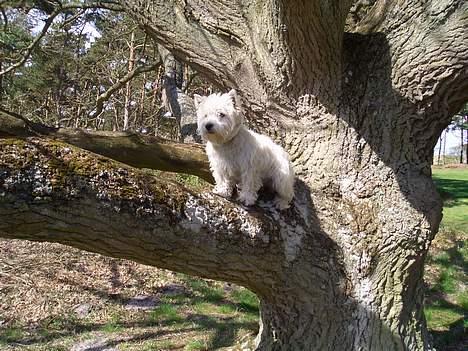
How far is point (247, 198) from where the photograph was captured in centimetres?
339

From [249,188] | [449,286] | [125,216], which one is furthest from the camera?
[449,286]

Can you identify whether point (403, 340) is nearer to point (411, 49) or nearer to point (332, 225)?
point (332, 225)

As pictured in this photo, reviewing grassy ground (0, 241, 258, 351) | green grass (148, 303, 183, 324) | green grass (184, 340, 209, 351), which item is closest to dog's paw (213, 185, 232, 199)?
grassy ground (0, 241, 258, 351)

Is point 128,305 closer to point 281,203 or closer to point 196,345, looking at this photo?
point 196,345

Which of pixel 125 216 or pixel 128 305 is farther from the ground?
pixel 125 216

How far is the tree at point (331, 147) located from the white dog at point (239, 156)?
0.19 meters

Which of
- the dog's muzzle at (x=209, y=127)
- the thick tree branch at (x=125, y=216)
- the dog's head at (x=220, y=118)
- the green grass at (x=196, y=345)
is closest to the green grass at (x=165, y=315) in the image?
the green grass at (x=196, y=345)

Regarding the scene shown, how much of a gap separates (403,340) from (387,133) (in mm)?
1692

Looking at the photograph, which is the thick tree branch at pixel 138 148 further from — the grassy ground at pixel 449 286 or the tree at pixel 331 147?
the grassy ground at pixel 449 286

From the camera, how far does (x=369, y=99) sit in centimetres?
374

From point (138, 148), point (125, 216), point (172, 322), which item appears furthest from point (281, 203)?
point (172, 322)

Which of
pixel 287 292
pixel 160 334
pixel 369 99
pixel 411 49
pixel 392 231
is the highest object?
pixel 411 49

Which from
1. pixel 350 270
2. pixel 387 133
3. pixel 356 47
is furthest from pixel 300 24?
pixel 350 270

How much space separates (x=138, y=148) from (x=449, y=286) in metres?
5.79
